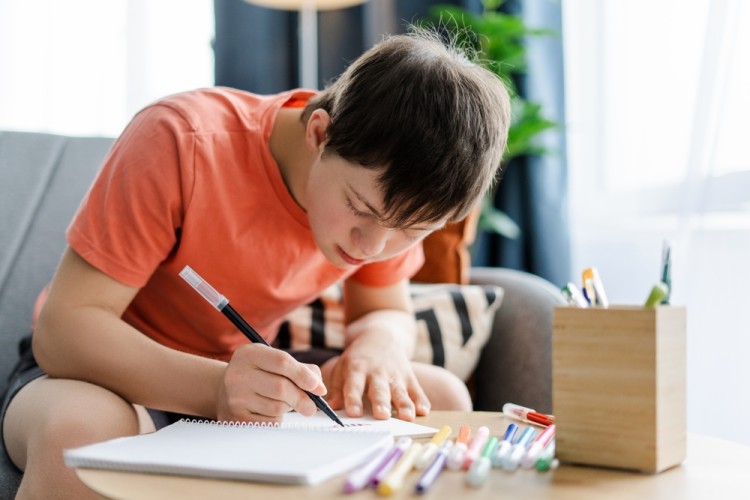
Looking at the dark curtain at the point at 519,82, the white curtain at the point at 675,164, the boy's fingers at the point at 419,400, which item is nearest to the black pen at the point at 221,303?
the boy's fingers at the point at 419,400

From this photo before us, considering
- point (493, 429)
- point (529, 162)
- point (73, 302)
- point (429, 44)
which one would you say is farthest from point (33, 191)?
point (529, 162)

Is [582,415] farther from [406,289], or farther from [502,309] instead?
[502,309]

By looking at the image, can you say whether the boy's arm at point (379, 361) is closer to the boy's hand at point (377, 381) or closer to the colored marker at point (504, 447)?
the boy's hand at point (377, 381)

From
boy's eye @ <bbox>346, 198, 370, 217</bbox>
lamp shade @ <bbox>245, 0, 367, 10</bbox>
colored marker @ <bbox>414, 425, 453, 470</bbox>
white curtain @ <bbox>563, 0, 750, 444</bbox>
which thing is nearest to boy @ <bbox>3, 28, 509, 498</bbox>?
boy's eye @ <bbox>346, 198, 370, 217</bbox>

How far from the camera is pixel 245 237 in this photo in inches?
35.8

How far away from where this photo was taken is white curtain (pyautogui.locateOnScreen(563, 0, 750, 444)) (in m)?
1.18

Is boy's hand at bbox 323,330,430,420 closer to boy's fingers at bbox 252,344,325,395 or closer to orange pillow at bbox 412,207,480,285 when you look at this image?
boy's fingers at bbox 252,344,325,395

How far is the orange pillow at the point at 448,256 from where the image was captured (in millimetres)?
1316

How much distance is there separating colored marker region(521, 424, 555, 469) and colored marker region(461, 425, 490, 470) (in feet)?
0.11

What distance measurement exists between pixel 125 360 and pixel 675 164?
101 cm

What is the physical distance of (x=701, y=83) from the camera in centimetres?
124

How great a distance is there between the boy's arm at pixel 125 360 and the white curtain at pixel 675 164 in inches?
31.3

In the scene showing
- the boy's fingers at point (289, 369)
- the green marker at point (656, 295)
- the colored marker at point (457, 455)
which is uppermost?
the green marker at point (656, 295)

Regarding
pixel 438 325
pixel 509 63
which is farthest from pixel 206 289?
pixel 509 63
